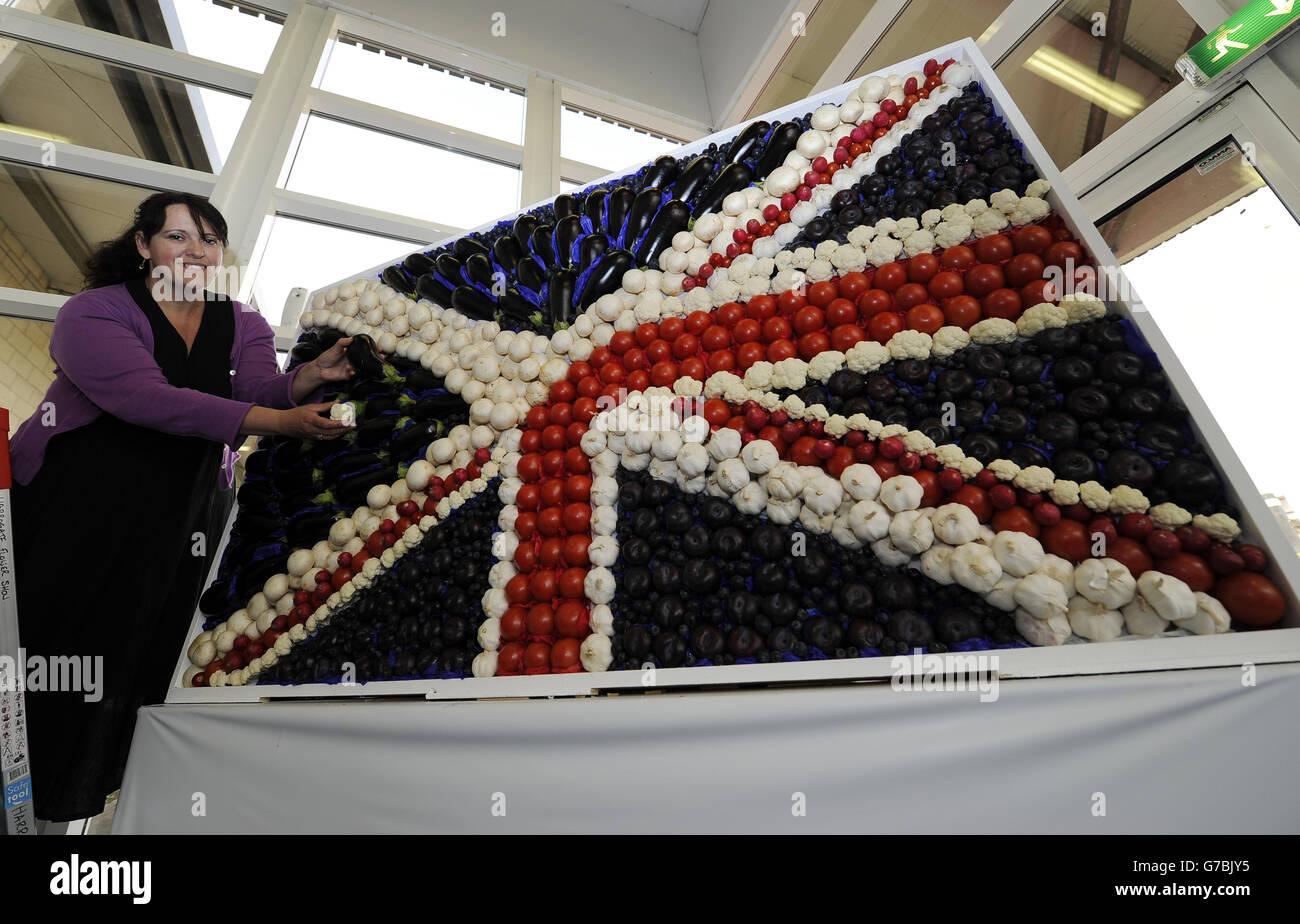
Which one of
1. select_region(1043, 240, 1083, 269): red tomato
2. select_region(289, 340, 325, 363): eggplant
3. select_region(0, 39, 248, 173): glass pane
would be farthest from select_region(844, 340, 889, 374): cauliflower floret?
select_region(0, 39, 248, 173): glass pane

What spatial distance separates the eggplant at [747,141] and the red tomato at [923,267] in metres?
0.40

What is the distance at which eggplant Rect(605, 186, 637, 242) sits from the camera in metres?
1.17

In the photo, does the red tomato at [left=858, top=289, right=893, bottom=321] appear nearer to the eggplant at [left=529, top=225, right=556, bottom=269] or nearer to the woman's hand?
the eggplant at [left=529, top=225, right=556, bottom=269]

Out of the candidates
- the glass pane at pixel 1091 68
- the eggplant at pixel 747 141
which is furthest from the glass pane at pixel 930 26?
the eggplant at pixel 747 141

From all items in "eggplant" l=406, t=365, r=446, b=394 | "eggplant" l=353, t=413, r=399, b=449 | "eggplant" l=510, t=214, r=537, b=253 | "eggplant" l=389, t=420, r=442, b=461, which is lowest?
"eggplant" l=389, t=420, r=442, b=461

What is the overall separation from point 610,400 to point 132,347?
877 mm

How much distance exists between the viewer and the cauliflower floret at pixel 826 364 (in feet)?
2.81

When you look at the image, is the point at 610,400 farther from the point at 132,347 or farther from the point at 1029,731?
the point at 132,347

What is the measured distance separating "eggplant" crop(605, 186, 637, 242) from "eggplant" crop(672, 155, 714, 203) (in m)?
0.10

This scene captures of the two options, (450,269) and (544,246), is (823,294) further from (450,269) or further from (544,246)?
(450,269)

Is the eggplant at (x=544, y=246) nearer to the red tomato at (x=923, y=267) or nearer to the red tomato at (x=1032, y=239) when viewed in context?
the red tomato at (x=923, y=267)

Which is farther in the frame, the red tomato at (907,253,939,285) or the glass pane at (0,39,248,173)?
the glass pane at (0,39,248,173)

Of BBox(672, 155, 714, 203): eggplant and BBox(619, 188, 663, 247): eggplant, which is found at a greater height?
BBox(672, 155, 714, 203): eggplant
